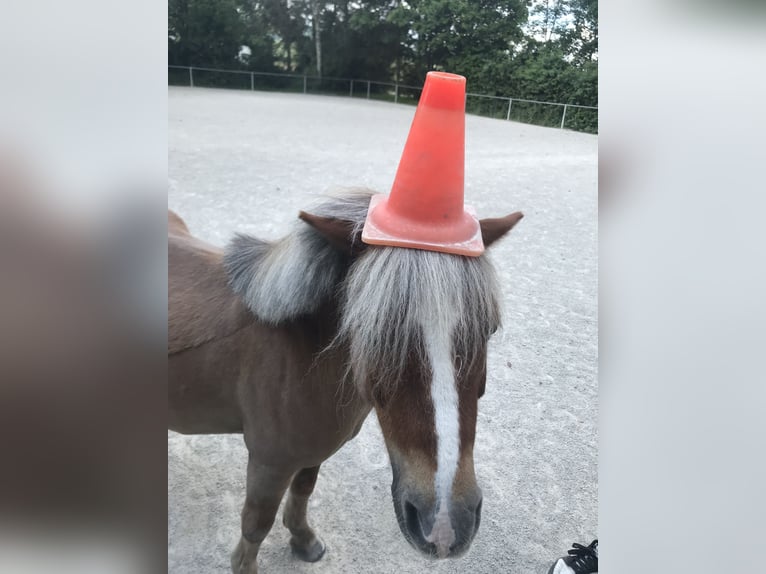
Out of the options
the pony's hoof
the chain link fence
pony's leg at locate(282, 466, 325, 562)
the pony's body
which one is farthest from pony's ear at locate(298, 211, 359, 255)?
the pony's hoof

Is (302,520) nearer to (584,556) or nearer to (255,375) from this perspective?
(255,375)

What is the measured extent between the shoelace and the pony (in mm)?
727

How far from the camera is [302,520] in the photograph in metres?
1.37

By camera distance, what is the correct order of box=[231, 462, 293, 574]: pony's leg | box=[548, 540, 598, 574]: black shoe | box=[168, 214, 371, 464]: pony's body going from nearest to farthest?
box=[168, 214, 371, 464]: pony's body, box=[231, 462, 293, 574]: pony's leg, box=[548, 540, 598, 574]: black shoe

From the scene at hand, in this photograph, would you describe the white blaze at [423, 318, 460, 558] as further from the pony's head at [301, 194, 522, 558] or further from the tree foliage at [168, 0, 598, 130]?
the tree foliage at [168, 0, 598, 130]

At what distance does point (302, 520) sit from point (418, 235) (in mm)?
1008

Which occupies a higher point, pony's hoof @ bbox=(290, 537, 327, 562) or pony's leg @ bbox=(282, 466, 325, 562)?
pony's leg @ bbox=(282, 466, 325, 562)

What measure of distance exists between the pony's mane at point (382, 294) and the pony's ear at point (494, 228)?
0.06m

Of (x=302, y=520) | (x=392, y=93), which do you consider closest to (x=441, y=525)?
(x=302, y=520)

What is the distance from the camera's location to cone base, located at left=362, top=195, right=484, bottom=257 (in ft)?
2.40

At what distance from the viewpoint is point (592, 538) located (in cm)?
146
